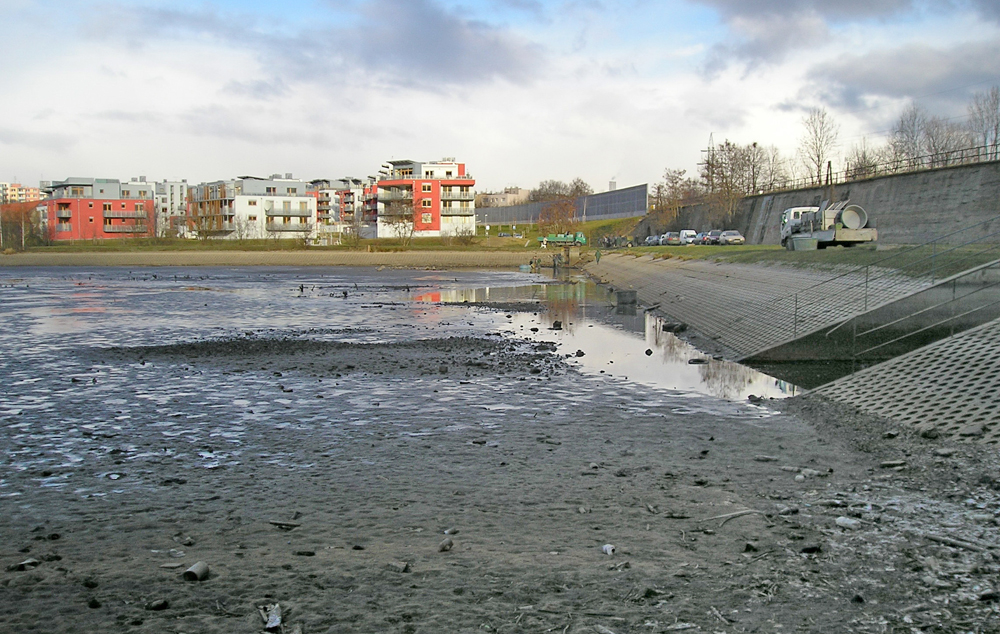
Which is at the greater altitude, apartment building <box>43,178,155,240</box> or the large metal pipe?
apartment building <box>43,178,155,240</box>

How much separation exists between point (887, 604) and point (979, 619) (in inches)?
26.3

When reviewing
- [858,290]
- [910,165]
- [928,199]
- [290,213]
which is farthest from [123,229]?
[858,290]

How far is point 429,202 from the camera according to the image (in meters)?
167

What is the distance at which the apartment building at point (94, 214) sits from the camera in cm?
19325

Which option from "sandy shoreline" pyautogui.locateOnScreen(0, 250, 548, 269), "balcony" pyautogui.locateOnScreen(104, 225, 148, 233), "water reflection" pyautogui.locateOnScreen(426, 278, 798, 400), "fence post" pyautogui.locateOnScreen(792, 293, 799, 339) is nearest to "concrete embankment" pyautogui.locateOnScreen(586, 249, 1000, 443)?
"fence post" pyautogui.locateOnScreen(792, 293, 799, 339)

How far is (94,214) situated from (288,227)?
46723 mm

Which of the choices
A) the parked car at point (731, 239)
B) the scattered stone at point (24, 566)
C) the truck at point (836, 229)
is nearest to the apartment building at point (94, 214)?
the parked car at point (731, 239)

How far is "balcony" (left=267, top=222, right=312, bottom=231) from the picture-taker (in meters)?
180

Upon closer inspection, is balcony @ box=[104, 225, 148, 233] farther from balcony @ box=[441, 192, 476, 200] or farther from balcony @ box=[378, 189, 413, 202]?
balcony @ box=[441, 192, 476, 200]

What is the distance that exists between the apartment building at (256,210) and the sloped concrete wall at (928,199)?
12530 centimetres

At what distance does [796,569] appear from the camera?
798 centimetres

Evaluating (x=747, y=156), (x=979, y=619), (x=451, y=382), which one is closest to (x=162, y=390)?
(x=451, y=382)

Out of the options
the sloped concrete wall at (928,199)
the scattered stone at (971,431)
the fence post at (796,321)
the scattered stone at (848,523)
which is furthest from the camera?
the sloped concrete wall at (928,199)

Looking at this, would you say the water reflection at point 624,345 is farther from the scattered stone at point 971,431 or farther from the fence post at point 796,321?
the scattered stone at point 971,431
